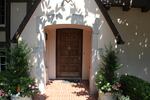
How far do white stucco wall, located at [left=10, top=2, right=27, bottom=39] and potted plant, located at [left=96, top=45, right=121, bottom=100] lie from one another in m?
4.37

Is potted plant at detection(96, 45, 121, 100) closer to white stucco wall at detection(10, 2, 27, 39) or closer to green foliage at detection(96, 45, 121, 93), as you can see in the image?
green foliage at detection(96, 45, 121, 93)

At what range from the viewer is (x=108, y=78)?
14625 mm

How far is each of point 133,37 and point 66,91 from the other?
4028 mm

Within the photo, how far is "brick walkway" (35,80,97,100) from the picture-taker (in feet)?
49.4

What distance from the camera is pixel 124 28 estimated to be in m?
17.0

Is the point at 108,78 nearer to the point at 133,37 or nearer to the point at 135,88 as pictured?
the point at 135,88

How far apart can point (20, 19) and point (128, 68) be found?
17.6 ft

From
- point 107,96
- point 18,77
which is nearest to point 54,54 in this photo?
point 18,77

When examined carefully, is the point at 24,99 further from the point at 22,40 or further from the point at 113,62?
the point at 113,62

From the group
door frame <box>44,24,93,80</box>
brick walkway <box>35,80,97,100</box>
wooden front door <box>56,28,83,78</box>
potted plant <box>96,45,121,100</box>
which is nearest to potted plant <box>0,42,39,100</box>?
brick walkway <box>35,80,97,100</box>

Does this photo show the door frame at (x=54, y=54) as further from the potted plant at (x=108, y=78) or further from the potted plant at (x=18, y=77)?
the potted plant at (x=18, y=77)

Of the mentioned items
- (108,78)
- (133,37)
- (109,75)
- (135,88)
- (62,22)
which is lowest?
(135,88)

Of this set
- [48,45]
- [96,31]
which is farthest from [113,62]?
[48,45]

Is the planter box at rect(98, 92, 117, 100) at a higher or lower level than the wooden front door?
lower
